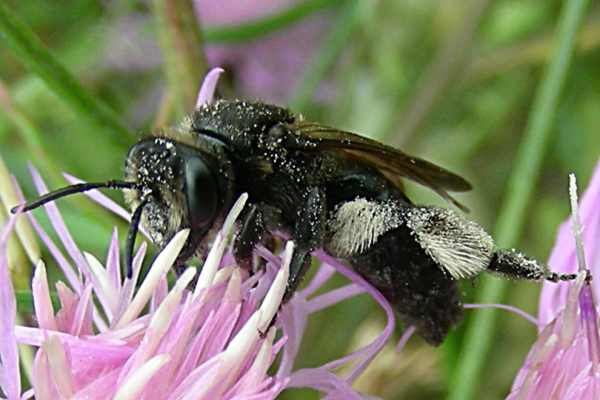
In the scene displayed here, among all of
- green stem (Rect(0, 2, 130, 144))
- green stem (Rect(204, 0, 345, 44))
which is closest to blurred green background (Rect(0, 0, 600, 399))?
green stem (Rect(204, 0, 345, 44))

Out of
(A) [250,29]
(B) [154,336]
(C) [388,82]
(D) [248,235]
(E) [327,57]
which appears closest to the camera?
(B) [154,336]

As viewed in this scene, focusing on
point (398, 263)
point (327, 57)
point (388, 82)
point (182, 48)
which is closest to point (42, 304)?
point (398, 263)

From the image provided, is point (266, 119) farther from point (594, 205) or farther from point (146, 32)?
point (146, 32)

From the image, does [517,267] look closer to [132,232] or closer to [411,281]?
[411,281]

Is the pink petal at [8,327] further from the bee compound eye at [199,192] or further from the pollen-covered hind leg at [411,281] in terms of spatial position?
the pollen-covered hind leg at [411,281]

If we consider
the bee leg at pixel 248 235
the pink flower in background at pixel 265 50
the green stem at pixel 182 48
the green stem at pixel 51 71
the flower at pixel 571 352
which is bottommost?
the flower at pixel 571 352

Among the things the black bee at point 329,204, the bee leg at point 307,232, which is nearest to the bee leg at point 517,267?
the black bee at point 329,204
